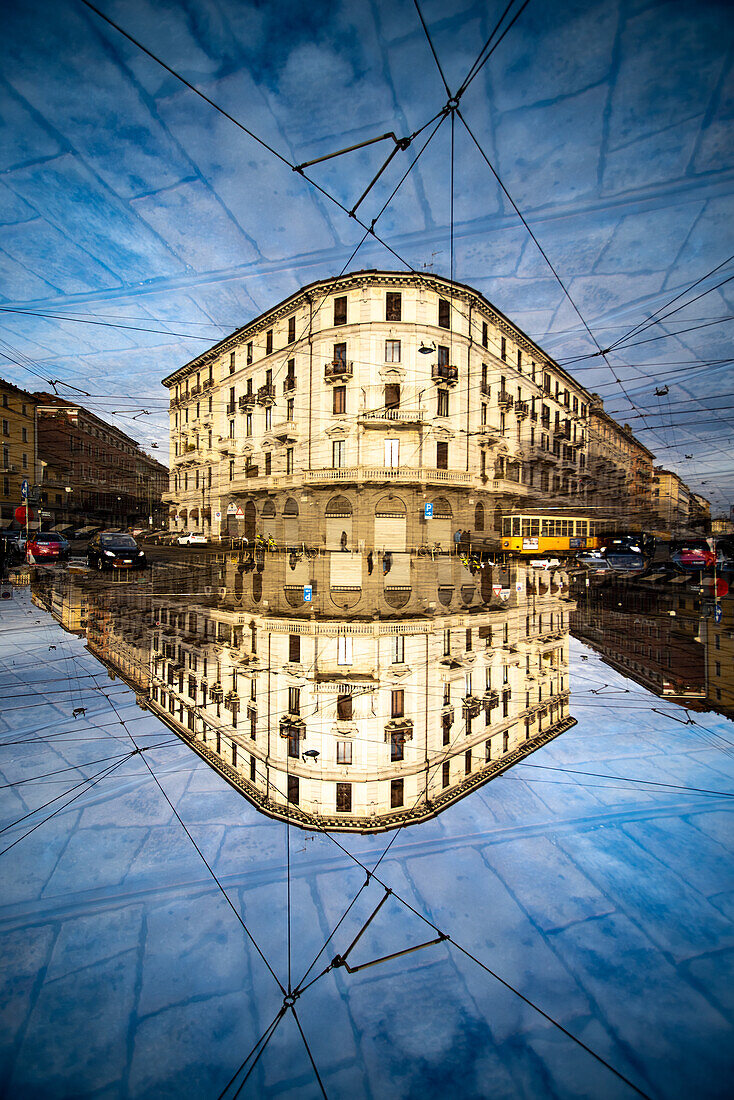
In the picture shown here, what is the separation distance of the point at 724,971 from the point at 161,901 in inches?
129

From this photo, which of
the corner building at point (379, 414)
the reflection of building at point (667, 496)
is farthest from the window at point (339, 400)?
the reflection of building at point (667, 496)

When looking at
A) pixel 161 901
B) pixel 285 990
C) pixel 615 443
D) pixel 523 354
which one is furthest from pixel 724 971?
pixel 615 443

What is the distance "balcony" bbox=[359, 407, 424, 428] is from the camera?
84.8 feet

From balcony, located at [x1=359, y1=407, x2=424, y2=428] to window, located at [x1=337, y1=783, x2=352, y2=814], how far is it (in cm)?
2397

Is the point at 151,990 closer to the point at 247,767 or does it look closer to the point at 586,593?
the point at 247,767

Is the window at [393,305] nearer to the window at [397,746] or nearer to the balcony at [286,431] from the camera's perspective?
the balcony at [286,431]

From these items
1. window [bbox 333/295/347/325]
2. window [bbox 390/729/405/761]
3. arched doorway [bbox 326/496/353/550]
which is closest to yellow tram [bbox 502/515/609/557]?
arched doorway [bbox 326/496/353/550]

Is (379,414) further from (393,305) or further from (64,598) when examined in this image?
(64,598)

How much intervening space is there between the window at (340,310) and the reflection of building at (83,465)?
73.9 feet

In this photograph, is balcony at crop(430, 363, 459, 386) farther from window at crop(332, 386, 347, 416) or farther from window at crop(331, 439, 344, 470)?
window at crop(331, 439, 344, 470)

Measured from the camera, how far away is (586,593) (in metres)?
17.4

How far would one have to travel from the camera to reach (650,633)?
10.0 meters

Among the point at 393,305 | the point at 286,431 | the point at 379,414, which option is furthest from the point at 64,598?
the point at 393,305

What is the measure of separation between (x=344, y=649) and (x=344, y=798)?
14.1 feet
